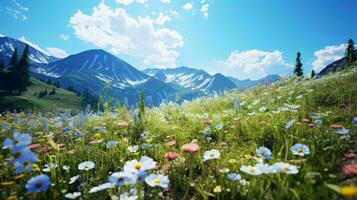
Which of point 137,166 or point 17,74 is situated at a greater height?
point 17,74

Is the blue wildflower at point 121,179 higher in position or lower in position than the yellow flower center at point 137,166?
lower

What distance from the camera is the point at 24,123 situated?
517 cm

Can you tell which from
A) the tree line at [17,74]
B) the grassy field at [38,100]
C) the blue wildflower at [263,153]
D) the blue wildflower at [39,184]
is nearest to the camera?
the blue wildflower at [39,184]

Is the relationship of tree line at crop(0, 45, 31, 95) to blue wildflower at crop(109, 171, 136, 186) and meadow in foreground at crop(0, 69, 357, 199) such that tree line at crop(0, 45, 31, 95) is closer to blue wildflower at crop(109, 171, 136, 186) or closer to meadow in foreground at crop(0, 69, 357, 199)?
meadow in foreground at crop(0, 69, 357, 199)

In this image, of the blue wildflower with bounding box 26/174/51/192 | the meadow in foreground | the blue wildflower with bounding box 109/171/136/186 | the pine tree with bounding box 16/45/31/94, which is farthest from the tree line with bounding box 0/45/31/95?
the blue wildflower with bounding box 109/171/136/186

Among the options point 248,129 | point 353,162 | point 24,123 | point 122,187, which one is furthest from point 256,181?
point 24,123

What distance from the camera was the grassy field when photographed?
254ft

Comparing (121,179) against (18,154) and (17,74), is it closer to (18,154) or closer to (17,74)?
(18,154)

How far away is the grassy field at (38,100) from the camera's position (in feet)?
254

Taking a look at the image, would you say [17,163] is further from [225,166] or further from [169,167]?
[225,166]

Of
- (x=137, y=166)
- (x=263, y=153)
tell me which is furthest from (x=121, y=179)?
(x=263, y=153)

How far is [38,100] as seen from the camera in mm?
91750

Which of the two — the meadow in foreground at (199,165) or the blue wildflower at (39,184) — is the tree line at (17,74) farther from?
the blue wildflower at (39,184)

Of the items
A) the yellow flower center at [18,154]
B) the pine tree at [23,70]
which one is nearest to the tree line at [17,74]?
the pine tree at [23,70]
